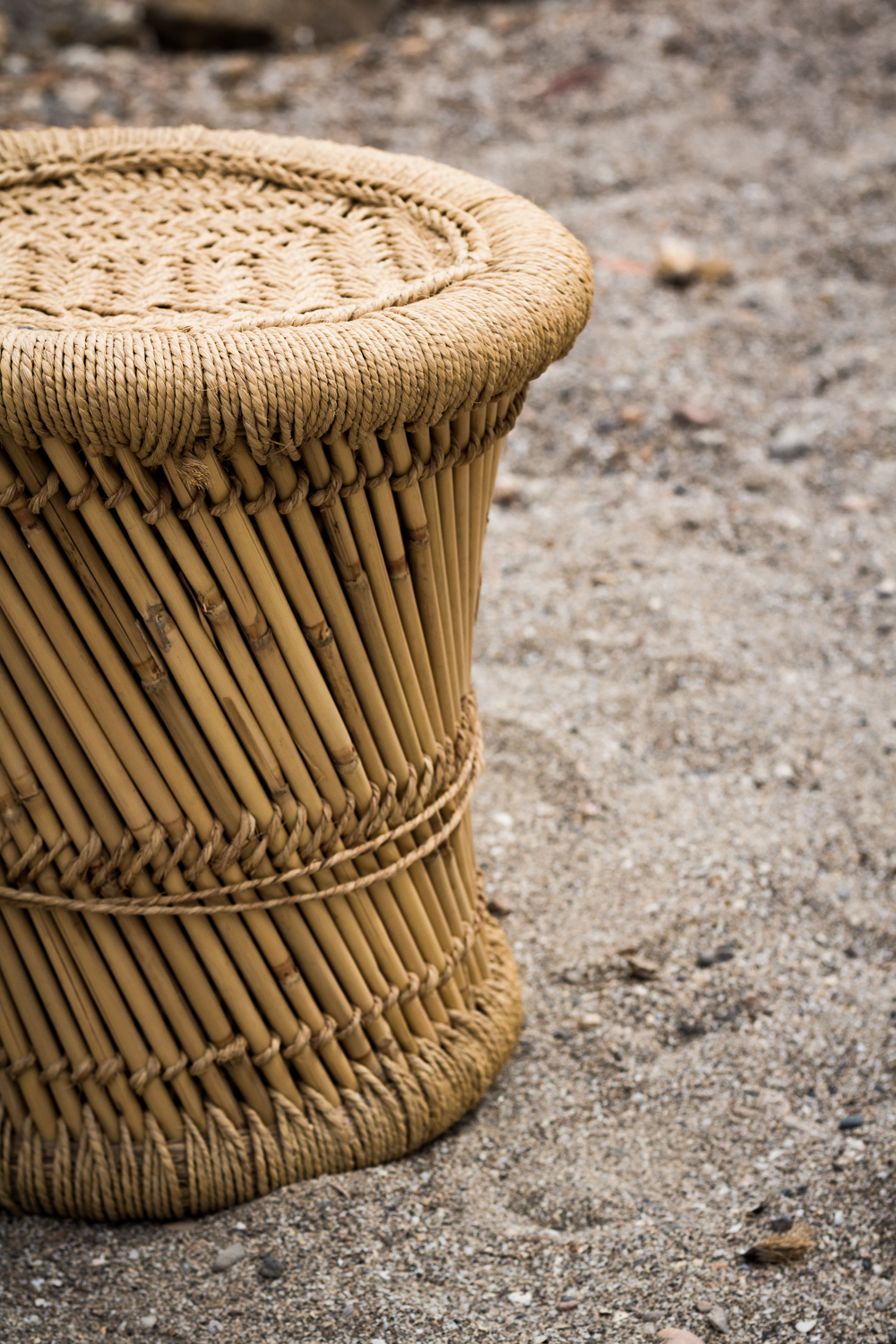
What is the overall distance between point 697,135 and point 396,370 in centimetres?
335

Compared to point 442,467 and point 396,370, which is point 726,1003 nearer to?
point 442,467

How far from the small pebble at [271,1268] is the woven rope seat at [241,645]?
2.7 inches

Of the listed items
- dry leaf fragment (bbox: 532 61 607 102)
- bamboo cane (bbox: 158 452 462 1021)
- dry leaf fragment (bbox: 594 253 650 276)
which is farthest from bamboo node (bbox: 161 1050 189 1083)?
Answer: dry leaf fragment (bbox: 532 61 607 102)

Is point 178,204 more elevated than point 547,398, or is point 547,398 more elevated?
point 178,204

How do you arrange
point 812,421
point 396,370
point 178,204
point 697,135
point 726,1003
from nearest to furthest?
point 396,370 < point 178,204 < point 726,1003 < point 812,421 < point 697,135

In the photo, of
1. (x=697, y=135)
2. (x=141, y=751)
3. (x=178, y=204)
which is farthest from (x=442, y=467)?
(x=697, y=135)

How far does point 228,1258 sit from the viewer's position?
1.13 m

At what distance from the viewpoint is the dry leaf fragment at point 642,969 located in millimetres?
1522

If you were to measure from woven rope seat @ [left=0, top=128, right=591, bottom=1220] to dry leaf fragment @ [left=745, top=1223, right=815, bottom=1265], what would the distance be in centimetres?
32

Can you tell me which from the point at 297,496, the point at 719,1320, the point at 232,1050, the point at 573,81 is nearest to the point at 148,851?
the point at 232,1050

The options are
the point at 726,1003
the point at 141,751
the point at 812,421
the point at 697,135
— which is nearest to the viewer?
the point at 141,751

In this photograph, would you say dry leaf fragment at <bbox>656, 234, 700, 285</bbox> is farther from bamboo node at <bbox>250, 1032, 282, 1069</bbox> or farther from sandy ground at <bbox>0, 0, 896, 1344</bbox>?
bamboo node at <bbox>250, 1032, 282, 1069</bbox>

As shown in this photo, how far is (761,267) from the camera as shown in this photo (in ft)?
10.6

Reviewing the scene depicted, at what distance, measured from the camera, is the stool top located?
831 mm
